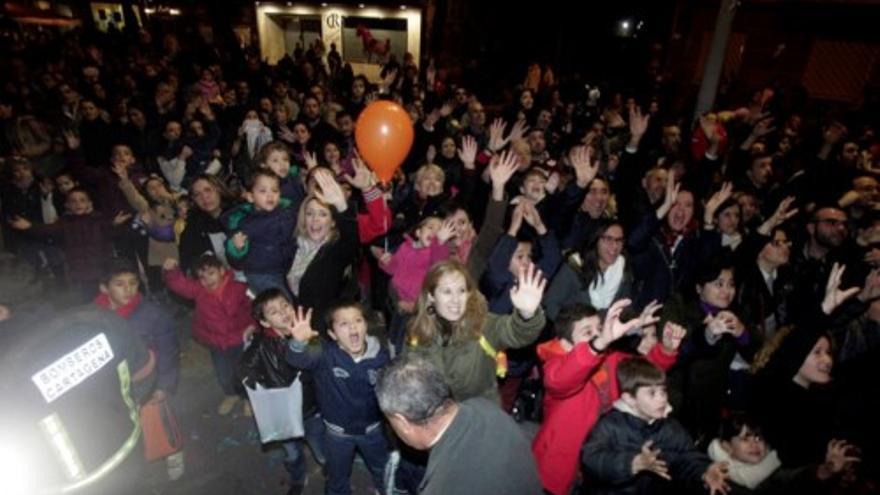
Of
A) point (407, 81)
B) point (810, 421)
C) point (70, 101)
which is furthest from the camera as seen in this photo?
point (407, 81)

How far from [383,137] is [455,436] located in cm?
380

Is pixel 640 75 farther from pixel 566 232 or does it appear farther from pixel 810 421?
pixel 810 421

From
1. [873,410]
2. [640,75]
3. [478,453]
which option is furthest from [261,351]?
[640,75]

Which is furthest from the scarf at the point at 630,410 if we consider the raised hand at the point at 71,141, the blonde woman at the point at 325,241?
the raised hand at the point at 71,141

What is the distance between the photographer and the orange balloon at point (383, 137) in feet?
17.6

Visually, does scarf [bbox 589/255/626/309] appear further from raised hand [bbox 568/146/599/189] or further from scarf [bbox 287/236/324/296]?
scarf [bbox 287/236/324/296]

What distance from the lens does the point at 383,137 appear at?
536cm

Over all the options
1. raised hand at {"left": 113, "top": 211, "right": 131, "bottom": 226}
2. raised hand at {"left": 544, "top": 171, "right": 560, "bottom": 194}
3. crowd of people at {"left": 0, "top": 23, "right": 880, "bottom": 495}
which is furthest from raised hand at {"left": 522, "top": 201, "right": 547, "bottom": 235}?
raised hand at {"left": 113, "top": 211, "right": 131, "bottom": 226}

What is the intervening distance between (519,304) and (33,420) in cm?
231

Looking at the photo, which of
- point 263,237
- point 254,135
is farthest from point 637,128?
point 254,135

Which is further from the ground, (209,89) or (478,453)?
(209,89)

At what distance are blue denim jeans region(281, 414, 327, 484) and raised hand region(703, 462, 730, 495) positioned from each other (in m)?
2.48

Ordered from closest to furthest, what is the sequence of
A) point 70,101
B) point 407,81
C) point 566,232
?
point 566,232
point 70,101
point 407,81

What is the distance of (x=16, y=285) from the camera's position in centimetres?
335
